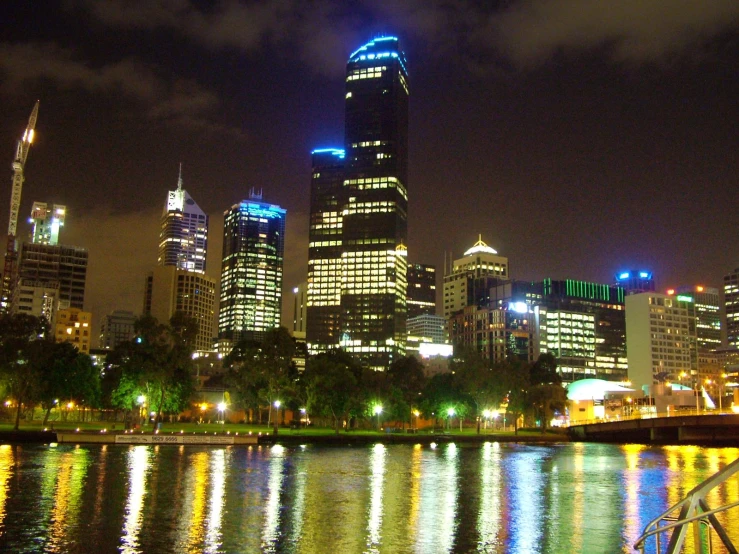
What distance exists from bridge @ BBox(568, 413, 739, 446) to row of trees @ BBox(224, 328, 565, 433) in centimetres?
1070

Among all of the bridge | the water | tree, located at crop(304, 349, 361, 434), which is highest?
tree, located at crop(304, 349, 361, 434)

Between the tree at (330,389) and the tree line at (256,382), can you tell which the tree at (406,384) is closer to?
the tree line at (256,382)

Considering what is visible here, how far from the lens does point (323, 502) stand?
5106 centimetres

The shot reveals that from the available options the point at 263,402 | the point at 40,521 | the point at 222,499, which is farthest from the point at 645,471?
the point at 263,402

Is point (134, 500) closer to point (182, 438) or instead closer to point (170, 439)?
point (170, 439)

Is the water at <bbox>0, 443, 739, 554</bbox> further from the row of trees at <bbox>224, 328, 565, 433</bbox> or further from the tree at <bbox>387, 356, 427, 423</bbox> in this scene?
the tree at <bbox>387, 356, 427, 423</bbox>

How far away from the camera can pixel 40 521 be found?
1612 inches

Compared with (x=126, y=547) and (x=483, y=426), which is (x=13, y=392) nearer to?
(x=126, y=547)

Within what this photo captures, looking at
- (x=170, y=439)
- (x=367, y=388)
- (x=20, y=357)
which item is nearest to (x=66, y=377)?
(x=20, y=357)

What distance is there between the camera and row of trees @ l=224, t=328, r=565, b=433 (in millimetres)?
133500

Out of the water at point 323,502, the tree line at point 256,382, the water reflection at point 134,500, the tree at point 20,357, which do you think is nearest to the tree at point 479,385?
the tree line at point 256,382

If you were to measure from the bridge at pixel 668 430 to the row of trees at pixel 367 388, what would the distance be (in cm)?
1070

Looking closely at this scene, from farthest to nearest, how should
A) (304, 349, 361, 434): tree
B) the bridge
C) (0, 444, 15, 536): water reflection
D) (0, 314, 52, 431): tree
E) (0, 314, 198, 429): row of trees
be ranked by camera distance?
1. the bridge
2. (304, 349, 361, 434): tree
3. (0, 314, 198, 429): row of trees
4. (0, 314, 52, 431): tree
5. (0, 444, 15, 536): water reflection

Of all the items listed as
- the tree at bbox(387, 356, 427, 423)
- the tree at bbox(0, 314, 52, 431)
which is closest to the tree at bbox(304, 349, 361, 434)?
the tree at bbox(387, 356, 427, 423)
